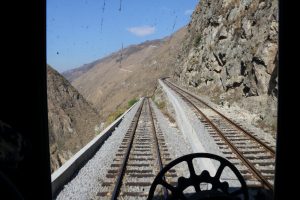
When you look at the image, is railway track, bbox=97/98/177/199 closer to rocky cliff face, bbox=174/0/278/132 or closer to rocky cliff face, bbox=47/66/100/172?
rocky cliff face, bbox=174/0/278/132

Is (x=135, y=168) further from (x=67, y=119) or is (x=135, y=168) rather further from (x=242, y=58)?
(x=67, y=119)

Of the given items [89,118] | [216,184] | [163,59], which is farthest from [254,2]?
[163,59]

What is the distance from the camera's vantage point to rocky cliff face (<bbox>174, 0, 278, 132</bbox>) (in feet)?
71.5

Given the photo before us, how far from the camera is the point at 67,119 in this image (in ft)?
191

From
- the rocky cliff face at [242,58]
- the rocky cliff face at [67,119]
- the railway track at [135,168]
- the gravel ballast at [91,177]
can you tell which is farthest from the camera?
the rocky cliff face at [67,119]

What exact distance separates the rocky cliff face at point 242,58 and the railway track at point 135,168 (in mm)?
5179

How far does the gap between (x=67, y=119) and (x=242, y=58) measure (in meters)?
35.9

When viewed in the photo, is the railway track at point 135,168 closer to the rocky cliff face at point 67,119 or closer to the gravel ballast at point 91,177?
the gravel ballast at point 91,177

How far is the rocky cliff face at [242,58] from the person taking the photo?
21781 mm

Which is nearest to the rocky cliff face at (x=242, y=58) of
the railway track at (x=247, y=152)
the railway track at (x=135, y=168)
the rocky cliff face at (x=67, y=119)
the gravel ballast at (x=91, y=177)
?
the railway track at (x=247, y=152)

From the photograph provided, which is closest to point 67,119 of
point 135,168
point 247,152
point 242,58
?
point 242,58

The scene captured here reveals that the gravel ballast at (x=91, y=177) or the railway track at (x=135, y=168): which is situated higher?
the railway track at (x=135, y=168)

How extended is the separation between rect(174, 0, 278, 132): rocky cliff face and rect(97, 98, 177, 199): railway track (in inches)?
204

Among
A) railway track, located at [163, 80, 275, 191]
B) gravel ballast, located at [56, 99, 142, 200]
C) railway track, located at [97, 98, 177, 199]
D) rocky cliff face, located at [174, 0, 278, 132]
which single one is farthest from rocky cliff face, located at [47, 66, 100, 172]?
railway track, located at [163, 80, 275, 191]
